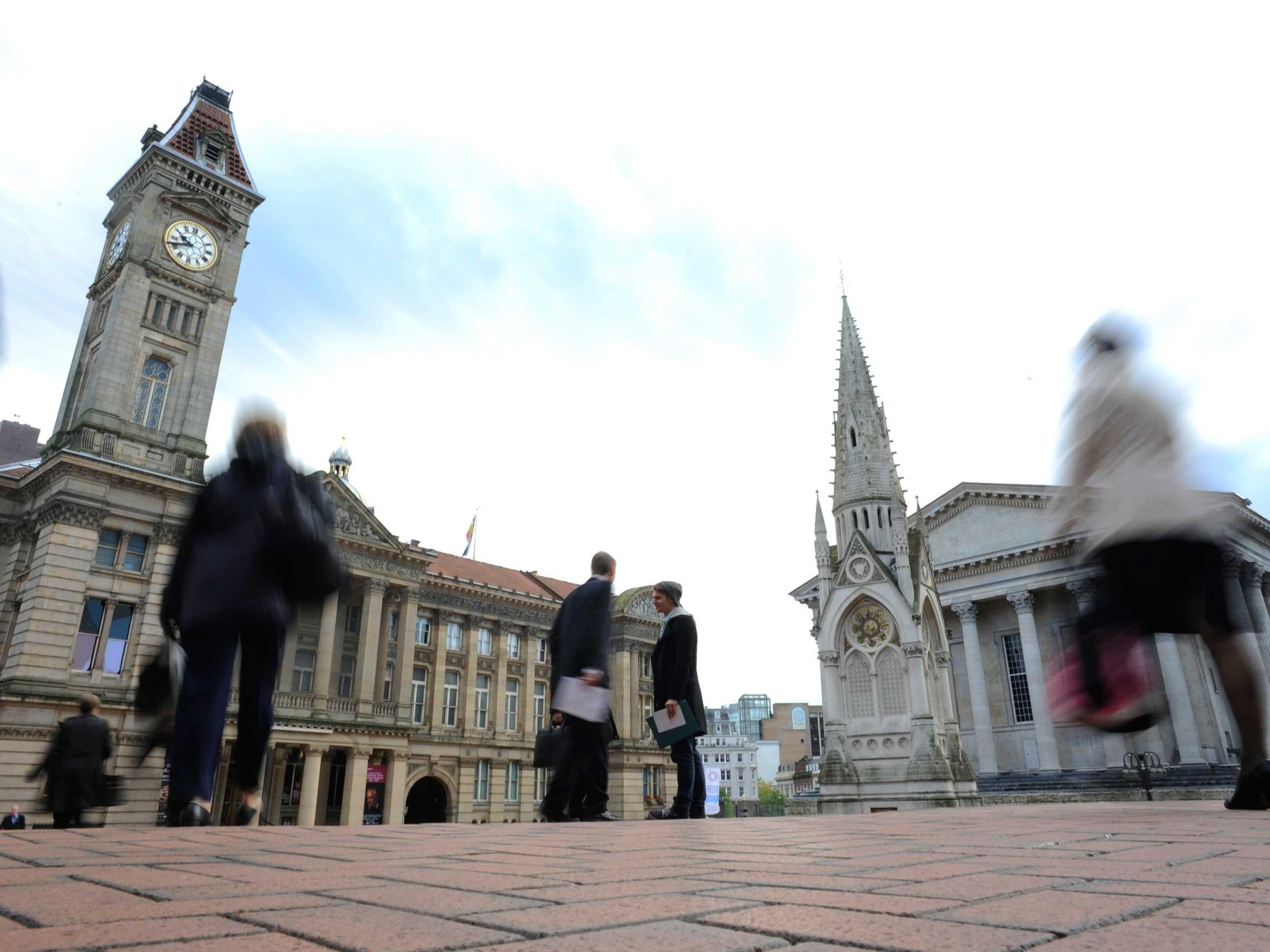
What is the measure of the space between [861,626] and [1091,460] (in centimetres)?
1538

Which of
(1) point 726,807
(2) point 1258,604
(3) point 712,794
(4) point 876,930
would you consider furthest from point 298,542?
(1) point 726,807

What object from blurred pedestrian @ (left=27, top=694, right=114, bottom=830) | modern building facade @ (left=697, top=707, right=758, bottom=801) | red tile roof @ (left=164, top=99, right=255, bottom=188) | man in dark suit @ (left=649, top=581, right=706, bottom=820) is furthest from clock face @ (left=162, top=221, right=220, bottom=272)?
modern building facade @ (left=697, top=707, right=758, bottom=801)

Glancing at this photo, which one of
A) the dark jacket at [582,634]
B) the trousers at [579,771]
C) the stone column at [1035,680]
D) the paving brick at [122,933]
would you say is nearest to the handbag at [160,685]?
the dark jacket at [582,634]

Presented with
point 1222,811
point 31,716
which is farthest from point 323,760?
point 1222,811

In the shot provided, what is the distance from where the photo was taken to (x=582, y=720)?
7.32 meters

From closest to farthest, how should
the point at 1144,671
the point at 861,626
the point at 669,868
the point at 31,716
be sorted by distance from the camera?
1. the point at 669,868
2. the point at 1144,671
3. the point at 861,626
4. the point at 31,716

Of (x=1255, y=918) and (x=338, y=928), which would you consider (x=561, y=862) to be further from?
(x=1255, y=918)

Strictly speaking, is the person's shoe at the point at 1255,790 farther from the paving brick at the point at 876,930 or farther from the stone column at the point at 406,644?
the stone column at the point at 406,644

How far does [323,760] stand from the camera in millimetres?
35938

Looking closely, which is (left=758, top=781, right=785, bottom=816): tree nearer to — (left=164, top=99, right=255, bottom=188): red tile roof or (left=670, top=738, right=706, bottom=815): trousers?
(left=164, top=99, right=255, bottom=188): red tile roof

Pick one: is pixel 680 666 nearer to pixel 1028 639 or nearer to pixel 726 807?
pixel 1028 639

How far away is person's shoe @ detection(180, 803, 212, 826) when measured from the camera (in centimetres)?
484

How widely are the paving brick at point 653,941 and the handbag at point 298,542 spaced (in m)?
4.00

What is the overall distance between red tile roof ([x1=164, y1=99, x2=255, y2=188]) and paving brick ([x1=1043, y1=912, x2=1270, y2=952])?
146ft
